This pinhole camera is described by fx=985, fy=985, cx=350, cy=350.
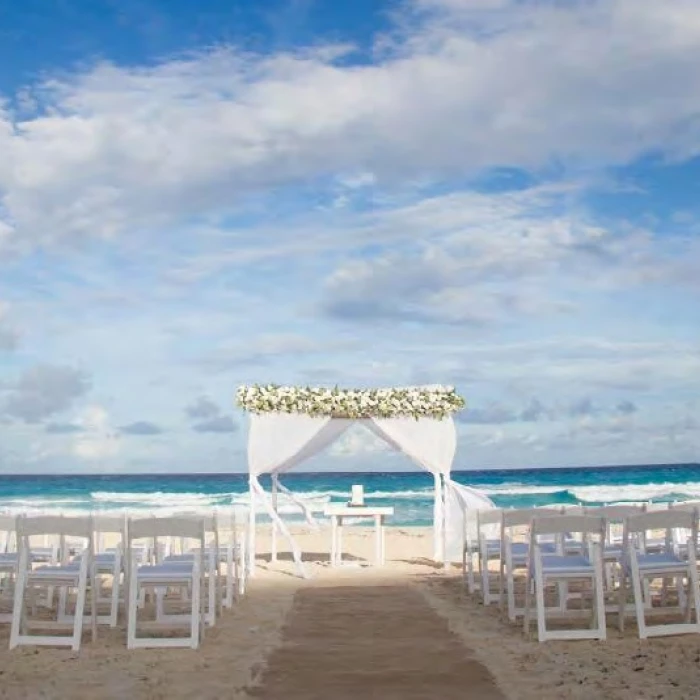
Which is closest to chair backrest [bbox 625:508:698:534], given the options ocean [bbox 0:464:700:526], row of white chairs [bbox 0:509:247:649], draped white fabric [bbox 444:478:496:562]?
row of white chairs [bbox 0:509:247:649]

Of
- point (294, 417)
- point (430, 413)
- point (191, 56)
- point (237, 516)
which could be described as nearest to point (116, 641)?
point (237, 516)

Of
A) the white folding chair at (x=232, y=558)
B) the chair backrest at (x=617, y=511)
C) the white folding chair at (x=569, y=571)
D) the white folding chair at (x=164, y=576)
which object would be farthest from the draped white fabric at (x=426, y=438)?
the white folding chair at (x=164, y=576)

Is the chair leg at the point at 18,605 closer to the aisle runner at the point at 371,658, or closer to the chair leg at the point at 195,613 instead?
the chair leg at the point at 195,613

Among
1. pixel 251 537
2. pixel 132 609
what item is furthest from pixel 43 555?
pixel 132 609

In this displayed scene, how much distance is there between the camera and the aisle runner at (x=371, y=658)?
5137 millimetres

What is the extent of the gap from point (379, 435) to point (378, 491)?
33.5 m

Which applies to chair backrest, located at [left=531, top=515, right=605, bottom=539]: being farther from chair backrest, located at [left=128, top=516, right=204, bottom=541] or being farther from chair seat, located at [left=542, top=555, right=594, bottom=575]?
chair backrest, located at [left=128, top=516, right=204, bottom=541]

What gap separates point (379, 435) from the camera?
1321 cm

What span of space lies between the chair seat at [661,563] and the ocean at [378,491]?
21.4m

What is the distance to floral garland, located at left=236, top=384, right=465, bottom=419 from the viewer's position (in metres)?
12.3

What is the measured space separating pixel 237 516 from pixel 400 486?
3913 cm

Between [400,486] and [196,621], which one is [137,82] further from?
[400,486]

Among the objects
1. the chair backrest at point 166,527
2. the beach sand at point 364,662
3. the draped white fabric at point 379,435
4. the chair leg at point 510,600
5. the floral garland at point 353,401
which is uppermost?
the floral garland at point 353,401

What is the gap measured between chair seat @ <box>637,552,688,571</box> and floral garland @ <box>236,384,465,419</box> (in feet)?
18.8
